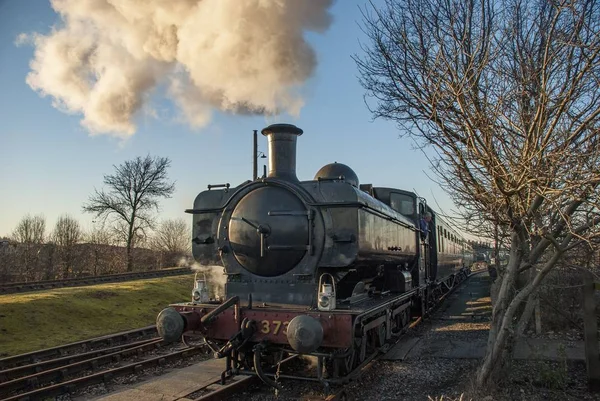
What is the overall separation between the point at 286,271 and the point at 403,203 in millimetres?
5067

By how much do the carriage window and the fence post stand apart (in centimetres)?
453

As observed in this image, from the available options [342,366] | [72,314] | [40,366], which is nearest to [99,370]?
[40,366]

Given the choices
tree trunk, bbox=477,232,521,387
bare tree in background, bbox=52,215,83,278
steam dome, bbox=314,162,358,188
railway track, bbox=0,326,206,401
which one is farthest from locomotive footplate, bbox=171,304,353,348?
bare tree in background, bbox=52,215,83,278

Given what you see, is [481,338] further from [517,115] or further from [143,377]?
[143,377]

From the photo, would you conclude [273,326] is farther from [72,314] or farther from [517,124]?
[72,314]

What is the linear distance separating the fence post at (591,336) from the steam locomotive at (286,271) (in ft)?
8.27

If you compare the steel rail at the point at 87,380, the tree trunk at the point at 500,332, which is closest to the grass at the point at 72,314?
the steel rail at the point at 87,380

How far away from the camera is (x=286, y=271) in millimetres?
6148

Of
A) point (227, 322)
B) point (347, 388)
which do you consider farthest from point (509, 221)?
point (227, 322)

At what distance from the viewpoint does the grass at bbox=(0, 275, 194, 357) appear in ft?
35.5

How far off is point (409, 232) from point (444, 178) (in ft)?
13.6

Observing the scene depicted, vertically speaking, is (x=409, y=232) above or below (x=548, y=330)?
above

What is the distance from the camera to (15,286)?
18.0 metres

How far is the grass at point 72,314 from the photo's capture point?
10812 millimetres
